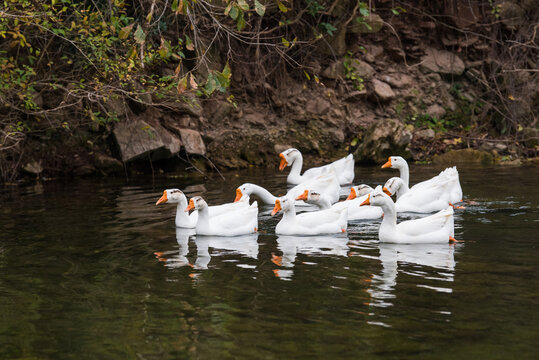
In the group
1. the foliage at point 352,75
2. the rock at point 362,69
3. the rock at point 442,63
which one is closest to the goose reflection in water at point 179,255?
the foliage at point 352,75

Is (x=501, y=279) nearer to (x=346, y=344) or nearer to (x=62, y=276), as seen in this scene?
(x=346, y=344)

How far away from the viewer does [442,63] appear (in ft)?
75.2

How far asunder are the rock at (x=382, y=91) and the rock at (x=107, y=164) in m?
8.07

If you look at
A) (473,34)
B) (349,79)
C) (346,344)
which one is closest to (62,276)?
(346,344)

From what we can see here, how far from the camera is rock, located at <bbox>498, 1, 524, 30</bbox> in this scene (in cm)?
2262

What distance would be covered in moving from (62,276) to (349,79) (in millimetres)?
15354

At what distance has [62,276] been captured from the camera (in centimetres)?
779

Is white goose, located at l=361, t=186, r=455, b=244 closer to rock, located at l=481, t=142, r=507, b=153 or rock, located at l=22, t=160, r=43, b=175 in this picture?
rock, located at l=22, t=160, r=43, b=175

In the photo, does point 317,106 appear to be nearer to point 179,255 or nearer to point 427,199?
point 427,199

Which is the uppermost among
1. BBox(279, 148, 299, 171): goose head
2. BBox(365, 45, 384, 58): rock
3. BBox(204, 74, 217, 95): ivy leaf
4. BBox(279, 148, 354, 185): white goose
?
BBox(365, 45, 384, 58): rock

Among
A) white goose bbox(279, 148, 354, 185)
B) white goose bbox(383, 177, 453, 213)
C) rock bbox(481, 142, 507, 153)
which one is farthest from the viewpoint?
rock bbox(481, 142, 507, 153)

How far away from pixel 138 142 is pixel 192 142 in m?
1.35

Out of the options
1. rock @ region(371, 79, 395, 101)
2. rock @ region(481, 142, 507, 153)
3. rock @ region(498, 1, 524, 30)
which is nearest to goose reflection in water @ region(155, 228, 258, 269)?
rock @ region(481, 142, 507, 153)

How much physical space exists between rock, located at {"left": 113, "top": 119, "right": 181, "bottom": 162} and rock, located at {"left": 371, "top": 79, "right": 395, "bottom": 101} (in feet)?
22.8
